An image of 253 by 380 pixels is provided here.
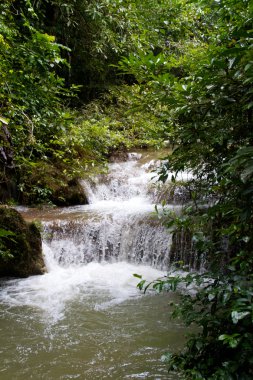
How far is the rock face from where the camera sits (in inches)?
223

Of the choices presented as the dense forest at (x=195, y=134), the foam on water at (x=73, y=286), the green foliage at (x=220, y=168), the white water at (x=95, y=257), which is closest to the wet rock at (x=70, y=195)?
the dense forest at (x=195, y=134)

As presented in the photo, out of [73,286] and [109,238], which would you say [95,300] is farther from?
[109,238]

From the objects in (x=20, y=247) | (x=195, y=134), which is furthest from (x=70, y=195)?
(x=195, y=134)

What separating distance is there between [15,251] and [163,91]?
428 cm

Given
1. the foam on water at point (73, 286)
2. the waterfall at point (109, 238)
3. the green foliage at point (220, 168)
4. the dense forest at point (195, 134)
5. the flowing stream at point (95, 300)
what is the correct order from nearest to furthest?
the green foliage at point (220, 168)
the dense forest at point (195, 134)
the flowing stream at point (95, 300)
the foam on water at point (73, 286)
the waterfall at point (109, 238)

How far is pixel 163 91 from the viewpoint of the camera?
2.31 meters

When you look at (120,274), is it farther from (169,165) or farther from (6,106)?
(169,165)

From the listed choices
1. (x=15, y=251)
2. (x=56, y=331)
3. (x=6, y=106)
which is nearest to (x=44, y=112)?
(x=6, y=106)

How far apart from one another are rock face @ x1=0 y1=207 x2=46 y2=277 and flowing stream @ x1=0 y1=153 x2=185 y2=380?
0.18 meters

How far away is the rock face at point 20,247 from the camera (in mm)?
5660

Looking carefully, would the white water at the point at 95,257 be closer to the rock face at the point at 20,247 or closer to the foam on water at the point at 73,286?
the foam on water at the point at 73,286

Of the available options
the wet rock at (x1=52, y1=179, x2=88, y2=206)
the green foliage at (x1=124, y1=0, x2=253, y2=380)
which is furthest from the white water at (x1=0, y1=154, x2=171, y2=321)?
the green foliage at (x1=124, y1=0, x2=253, y2=380)

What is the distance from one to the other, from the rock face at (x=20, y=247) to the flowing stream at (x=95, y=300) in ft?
0.58

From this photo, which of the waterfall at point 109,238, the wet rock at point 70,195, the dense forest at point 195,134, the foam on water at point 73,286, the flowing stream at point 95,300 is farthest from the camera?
the wet rock at point 70,195
